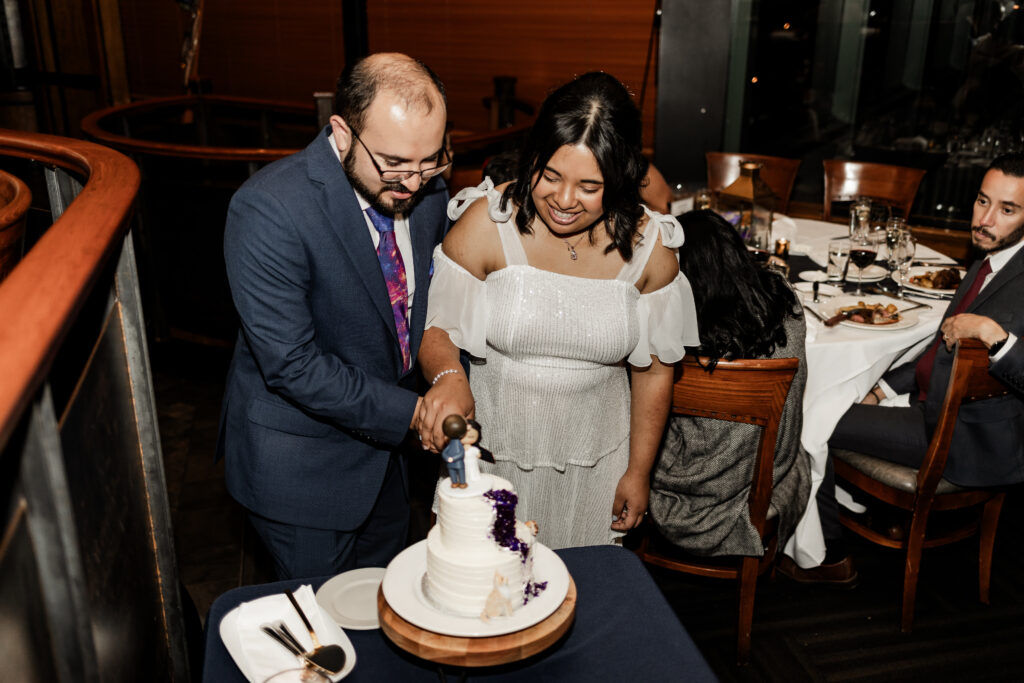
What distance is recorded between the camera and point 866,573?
3260 mm

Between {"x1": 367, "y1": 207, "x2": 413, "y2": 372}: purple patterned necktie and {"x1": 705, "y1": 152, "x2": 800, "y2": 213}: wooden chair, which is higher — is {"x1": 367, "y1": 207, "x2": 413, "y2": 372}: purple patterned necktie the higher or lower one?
the higher one

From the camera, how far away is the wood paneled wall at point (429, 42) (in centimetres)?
725

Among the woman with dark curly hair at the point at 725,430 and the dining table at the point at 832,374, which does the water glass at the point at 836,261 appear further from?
the woman with dark curly hair at the point at 725,430

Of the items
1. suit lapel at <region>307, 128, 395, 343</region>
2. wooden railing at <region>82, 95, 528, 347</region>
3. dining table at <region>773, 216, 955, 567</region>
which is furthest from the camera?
wooden railing at <region>82, 95, 528, 347</region>

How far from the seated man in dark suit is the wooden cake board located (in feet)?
6.55

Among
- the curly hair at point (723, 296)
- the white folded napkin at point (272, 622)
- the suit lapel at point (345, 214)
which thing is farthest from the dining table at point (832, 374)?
the white folded napkin at point (272, 622)

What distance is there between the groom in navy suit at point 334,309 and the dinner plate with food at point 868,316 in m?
1.68

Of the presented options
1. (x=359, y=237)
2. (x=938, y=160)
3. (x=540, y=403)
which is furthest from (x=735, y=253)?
(x=938, y=160)

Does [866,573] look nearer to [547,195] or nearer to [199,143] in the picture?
[547,195]

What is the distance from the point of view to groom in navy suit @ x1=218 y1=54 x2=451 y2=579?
68.5 inches

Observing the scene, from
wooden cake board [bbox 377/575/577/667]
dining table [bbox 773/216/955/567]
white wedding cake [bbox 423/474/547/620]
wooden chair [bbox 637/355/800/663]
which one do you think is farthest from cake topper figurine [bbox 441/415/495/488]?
dining table [bbox 773/216/955/567]

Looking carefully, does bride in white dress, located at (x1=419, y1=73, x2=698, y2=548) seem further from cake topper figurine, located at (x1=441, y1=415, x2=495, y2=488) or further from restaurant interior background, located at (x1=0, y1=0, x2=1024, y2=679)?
restaurant interior background, located at (x1=0, y1=0, x2=1024, y2=679)

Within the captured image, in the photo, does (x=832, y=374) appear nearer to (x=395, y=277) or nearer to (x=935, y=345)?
(x=935, y=345)

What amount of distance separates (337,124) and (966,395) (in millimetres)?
2032
